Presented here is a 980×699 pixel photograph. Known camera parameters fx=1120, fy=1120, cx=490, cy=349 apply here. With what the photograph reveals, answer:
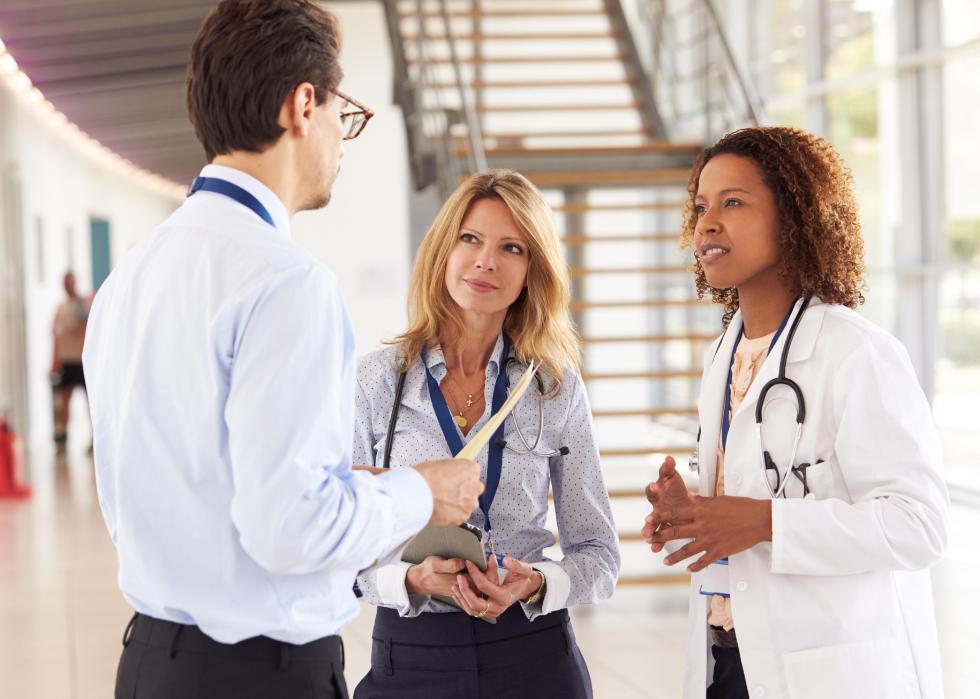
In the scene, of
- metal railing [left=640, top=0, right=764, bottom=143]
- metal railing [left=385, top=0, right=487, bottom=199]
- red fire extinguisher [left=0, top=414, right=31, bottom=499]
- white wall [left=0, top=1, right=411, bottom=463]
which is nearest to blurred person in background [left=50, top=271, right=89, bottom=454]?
white wall [left=0, top=1, right=411, bottom=463]

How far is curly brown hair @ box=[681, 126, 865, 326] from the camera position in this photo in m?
1.91

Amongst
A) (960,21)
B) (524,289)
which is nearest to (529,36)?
(960,21)

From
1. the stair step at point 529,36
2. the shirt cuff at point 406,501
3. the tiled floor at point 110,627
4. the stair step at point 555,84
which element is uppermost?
the stair step at point 529,36

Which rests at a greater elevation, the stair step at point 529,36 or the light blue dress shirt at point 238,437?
the stair step at point 529,36

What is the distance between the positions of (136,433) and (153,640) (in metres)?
0.30

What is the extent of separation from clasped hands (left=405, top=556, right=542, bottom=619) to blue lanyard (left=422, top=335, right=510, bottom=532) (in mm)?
148

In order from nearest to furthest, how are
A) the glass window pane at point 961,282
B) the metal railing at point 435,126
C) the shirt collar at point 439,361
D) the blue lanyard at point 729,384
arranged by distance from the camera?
the blue lanyard at point 729,384, the shirt collar at point 439,361, the metal railing at point 435,126, the glass window pane at point 961,282

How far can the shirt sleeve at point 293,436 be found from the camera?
138cm

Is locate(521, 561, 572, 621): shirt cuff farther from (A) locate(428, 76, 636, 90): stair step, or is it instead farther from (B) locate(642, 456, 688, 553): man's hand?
(A) locate(428, 76, 636, 90): stair step

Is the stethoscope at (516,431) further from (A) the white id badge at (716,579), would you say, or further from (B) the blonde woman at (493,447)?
(A) the white id badge at (716,579)

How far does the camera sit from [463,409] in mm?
2254

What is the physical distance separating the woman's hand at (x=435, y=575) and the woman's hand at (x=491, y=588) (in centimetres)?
2

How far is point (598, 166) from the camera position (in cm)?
804

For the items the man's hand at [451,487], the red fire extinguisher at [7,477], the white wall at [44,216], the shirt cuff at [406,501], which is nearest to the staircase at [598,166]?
the man's hand at [451,487]
